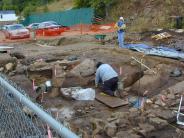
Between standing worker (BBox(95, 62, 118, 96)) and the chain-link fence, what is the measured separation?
8.67 meters

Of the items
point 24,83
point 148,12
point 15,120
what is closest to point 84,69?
point 24,83

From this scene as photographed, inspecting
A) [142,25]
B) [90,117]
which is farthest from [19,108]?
[142,25]

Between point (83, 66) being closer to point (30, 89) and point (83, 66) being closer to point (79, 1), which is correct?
point (30, 89)

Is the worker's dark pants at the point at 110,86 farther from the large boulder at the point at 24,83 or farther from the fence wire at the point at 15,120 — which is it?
the fence wire at the point at 15,120

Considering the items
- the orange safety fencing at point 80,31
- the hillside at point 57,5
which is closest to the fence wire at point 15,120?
the orange safety fencing at point 80,31

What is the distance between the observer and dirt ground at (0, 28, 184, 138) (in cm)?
1060

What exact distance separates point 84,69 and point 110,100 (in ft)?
9.83

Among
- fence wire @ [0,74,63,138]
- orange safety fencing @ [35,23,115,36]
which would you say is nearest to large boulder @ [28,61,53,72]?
fence wire @ [0,74,63,138]

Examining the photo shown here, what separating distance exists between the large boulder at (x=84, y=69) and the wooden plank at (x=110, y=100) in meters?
1.93

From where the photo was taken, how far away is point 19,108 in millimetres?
4520

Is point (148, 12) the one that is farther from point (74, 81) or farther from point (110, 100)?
point (110, 100)

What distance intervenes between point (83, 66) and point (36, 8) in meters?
65.3

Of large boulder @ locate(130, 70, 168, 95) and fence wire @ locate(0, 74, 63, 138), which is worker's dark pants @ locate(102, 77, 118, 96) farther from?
fence wire @ locate(0, 74, 63, 138)

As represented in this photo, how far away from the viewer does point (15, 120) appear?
4.77 metres
